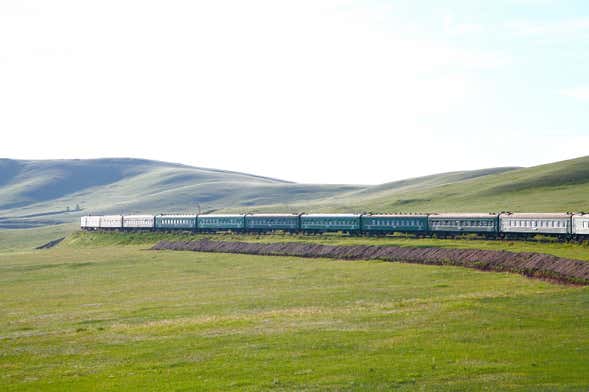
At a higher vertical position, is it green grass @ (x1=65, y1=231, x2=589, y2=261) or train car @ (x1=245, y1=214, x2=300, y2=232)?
train car @ (x1=245, y1=214, x2=300, y2=232)

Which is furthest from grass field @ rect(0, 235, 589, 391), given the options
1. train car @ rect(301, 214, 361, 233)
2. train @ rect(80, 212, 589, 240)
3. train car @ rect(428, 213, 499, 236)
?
train car @ rect(301, 214, 361, 233)

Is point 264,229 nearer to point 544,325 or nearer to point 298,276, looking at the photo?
point 298,276

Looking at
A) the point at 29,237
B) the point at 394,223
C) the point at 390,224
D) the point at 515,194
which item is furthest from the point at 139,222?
the point at 515,194

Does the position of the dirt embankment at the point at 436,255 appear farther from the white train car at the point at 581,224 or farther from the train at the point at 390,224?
the train at the point at 390,224

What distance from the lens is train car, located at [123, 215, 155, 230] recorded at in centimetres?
11276

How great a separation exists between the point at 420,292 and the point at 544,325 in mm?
13863

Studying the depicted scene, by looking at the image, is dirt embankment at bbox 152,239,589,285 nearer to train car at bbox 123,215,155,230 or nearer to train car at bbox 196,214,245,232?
train car at bbox 196,214,245,232

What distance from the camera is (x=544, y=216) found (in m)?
66.0

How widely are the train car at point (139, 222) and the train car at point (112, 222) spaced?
1.40m

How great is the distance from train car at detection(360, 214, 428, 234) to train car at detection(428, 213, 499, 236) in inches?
45.1

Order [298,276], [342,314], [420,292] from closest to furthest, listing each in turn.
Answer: [342,314]
[420,292]
[298,276]

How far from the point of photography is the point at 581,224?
60875 millimetres

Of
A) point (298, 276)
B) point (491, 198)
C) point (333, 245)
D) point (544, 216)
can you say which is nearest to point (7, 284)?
point (298, 276)

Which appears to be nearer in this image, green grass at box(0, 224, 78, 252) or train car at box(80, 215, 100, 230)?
train car at box(80, 215, 100, 230)
